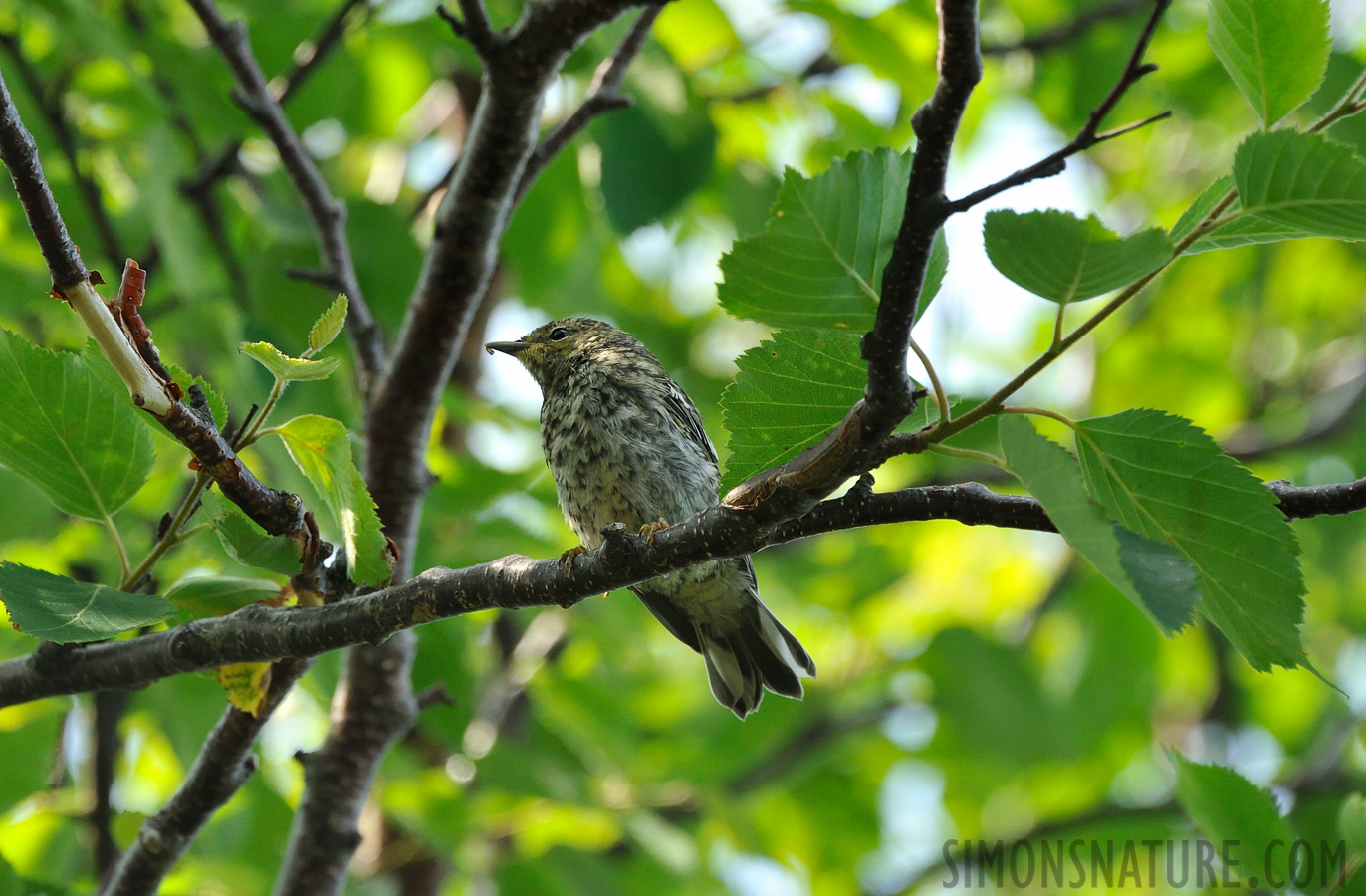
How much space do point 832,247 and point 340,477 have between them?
0.97 m

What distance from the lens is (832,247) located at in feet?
5.56

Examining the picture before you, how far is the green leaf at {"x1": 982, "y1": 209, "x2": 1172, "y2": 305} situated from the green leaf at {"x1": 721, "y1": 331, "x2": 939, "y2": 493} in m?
0.35

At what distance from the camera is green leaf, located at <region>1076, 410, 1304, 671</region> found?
159cm

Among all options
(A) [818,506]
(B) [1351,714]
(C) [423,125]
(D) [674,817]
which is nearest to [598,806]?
(D) [674,817]

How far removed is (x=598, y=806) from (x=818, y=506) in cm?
295

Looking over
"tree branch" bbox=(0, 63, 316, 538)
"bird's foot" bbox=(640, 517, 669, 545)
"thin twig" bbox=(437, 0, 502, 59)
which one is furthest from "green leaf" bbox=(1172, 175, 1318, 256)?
"tree branch" bbox=(0, 63, 316, 538)

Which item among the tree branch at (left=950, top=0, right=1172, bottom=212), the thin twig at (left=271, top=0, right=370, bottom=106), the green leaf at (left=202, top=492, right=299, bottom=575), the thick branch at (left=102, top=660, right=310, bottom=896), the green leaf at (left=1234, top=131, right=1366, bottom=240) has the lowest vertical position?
the thick branch at (left=102, top=660, right=310, bottom=896)

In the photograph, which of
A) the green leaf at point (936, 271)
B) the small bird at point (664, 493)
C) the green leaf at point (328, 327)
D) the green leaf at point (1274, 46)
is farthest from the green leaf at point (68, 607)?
the small bird at point (664, 493)

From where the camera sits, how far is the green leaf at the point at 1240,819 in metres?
2.33

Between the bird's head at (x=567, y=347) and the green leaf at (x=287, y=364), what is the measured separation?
8.37ft

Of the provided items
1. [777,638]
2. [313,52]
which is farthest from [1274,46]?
[313,52]

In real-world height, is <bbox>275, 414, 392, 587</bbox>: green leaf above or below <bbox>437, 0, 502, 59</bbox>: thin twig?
below

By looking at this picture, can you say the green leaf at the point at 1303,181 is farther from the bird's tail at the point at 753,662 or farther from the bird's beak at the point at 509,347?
the bird's beak at the point at 509,347

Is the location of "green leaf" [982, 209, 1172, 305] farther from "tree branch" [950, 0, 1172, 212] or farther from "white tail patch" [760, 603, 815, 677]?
"white tail patch" [760, 603, 815, 677]
